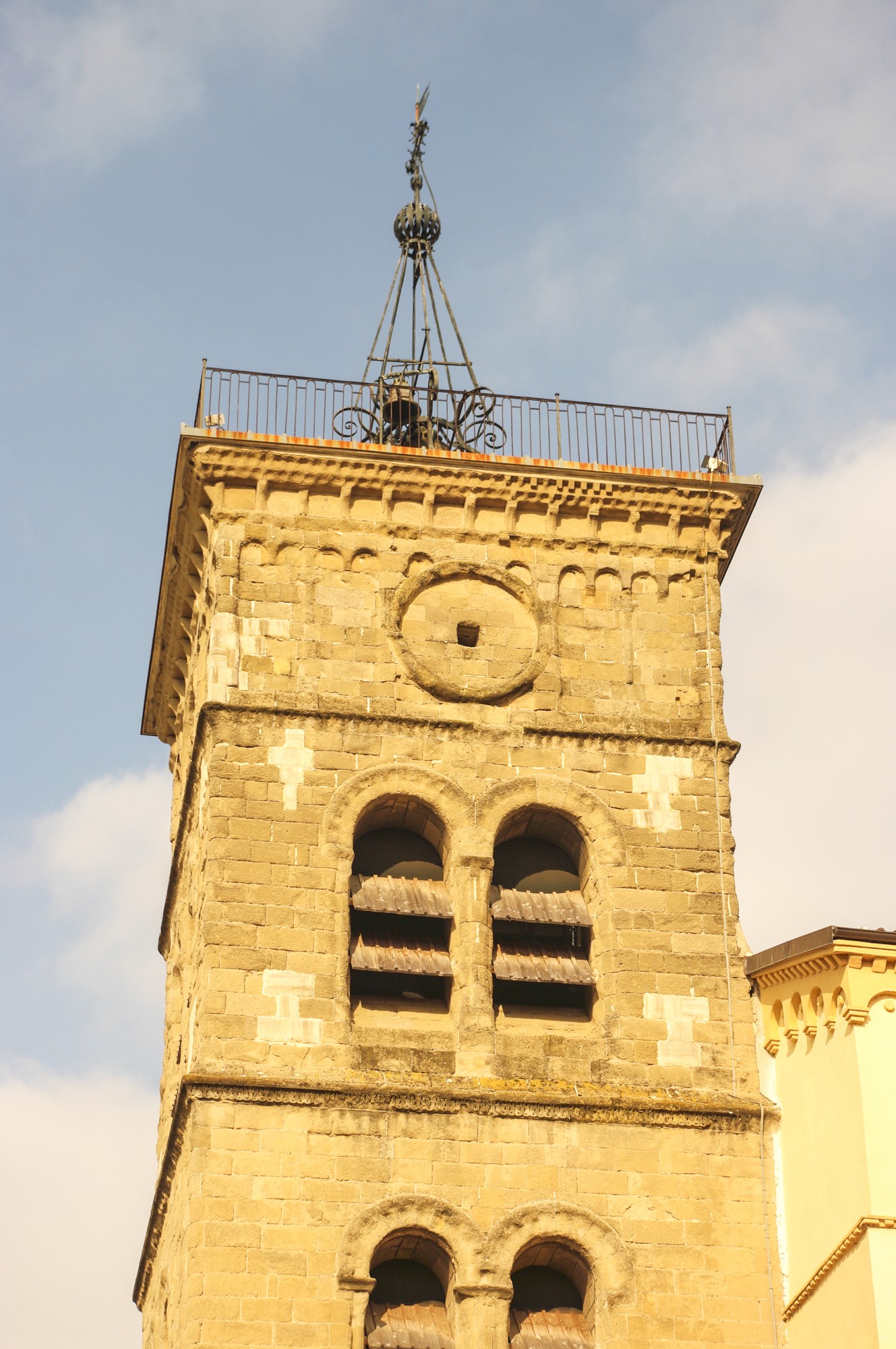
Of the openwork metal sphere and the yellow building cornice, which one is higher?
the openwork metal sphere

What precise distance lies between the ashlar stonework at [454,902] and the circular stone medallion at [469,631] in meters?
0.03

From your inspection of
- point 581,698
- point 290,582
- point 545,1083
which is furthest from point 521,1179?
point 290,582

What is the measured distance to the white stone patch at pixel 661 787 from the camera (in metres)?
23.5

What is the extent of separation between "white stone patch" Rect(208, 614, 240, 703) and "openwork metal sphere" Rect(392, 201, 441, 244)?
7690 mm

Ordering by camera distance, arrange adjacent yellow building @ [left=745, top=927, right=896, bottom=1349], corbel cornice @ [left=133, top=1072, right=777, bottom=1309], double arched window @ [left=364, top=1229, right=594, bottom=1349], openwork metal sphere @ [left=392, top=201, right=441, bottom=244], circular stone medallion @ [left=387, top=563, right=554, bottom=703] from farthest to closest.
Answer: openwork metal sphere @ [left=392, top=201, right=441, bottom=244]
circular stone medallion @ [left=387, top=563, right=554, bottom=703]
corbel cornice @ [left=133, top=1072, right=777, bottom=1309]
double arched window @ [left=364, top=1229, right=594, bottom=1349]
adjacent yellow building @ [left=745, top=927, right=896, bottom=1349]

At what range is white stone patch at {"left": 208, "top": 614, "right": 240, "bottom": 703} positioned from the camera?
23.4 metres

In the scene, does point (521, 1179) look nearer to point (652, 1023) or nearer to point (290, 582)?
point (652, 1023)

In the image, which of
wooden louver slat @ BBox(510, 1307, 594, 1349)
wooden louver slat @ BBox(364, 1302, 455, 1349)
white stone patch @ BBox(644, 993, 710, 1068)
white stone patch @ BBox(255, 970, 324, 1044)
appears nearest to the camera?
wooden louver slat @ BBox(364, 1302, 455, 1349)

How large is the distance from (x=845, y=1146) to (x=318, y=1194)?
16.1 ft

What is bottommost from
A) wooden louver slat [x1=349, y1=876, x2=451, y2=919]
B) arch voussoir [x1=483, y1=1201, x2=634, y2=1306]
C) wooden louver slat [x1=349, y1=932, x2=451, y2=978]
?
arch voussoir [x1=483, y1=1201, x2=634, y2=1306]

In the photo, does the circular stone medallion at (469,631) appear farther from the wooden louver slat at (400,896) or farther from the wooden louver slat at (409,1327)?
the wooden louver slat at (409,1327)

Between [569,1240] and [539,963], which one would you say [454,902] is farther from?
[569,1240]

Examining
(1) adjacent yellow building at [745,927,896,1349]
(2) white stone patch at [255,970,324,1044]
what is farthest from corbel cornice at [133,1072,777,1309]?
(1) adjacent yellow building at [745,927,896,1349]

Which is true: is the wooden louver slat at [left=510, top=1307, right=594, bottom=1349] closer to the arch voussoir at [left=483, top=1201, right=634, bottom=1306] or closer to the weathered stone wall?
the weathered stone wall
